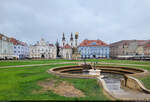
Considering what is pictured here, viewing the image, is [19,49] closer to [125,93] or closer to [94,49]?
[94,49]

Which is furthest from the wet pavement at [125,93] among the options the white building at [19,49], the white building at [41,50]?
the white building at [19,49]

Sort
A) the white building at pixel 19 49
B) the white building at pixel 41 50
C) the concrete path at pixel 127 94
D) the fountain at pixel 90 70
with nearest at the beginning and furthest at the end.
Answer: the concrete path at pixel 127 94 < the fountain at pixel 90 70 < the white building at pixel 19 49 < the white building at pixel 41 50

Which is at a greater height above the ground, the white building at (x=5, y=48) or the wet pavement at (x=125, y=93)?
the white building at (x=5, y=48)

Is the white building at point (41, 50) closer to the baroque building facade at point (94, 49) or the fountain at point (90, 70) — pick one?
the baroque building facade at point (94, 49)

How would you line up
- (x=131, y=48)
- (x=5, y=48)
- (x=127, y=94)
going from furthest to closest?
(x=131, y=48)
(x=5, y=48)
(x=127, y=94)

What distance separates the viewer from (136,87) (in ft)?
32.6

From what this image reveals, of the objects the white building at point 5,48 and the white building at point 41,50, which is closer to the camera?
the white building at point 5,48

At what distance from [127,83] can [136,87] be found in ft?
5.17

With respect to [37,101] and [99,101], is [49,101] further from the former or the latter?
[99,101]

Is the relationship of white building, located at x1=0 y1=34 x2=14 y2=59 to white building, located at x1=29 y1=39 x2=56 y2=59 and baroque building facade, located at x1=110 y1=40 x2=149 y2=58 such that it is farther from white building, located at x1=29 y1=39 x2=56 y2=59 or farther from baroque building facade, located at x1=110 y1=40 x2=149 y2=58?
baroque building facade, located at x1=110 y1=40 x2=149 y2=58

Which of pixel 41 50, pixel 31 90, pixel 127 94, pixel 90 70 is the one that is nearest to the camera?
pixel 127 94

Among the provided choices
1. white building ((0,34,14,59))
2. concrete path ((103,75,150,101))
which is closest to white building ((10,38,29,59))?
white building ((0,34,14,59))

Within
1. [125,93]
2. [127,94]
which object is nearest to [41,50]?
[125,93]

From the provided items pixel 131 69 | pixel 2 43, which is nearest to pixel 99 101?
pixel 131 69
